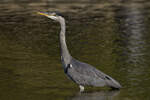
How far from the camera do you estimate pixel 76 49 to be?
15.6 meters

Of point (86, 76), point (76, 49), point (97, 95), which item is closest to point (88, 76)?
point (86, 76)

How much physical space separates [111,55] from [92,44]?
232 centimetres

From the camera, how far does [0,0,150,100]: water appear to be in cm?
1058

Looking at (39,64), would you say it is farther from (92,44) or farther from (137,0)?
(137,0)

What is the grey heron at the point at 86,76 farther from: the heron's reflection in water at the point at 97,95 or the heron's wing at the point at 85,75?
the heron's reflection in water at the point at 97,95

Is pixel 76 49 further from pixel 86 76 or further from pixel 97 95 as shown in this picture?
pixel 97 95

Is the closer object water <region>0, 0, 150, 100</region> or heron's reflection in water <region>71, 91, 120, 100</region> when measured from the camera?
heron's reflection in water <region>71, 91, 120, 100</region>

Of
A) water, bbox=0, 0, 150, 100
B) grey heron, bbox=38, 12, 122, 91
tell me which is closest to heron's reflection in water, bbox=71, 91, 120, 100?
water, bbox=0, 0, 150, 100

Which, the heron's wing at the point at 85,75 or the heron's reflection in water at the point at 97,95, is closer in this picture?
the heron's reflection in water at the point at 97,95

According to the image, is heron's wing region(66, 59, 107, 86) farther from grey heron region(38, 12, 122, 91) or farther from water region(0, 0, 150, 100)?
water region(0, 0, 150, 100)

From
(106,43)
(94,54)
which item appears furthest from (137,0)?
(94,54)

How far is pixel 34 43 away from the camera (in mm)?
17062

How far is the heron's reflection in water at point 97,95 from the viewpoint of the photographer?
9.96 m

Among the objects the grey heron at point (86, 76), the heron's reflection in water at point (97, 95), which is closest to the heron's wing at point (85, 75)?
the grey heron at point (86, 76)
